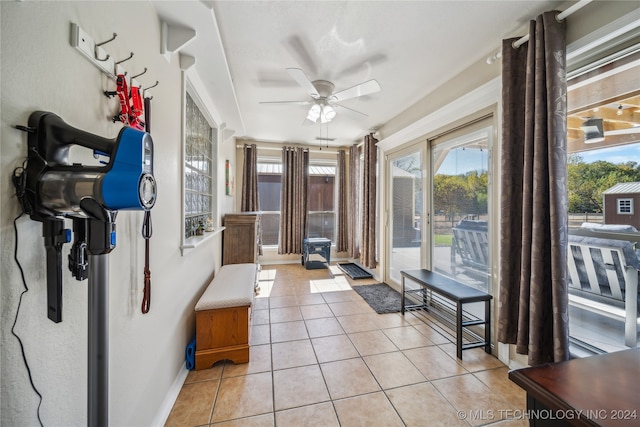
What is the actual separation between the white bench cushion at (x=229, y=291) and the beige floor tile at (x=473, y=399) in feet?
5.10

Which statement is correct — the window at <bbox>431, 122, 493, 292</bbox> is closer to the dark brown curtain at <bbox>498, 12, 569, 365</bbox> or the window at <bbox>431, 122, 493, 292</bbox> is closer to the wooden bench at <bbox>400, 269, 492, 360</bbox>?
the wooden bench at <bbox>400, 269, 492, 360</bbox>

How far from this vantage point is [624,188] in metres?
1.37

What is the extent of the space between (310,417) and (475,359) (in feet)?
4.73

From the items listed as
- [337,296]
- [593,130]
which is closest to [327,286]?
[337,296]

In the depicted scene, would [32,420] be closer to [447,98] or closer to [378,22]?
[378,22]

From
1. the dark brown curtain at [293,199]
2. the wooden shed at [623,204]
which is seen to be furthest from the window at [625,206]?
the dark brown curtain at [293,199]

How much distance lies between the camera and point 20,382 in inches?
22.9

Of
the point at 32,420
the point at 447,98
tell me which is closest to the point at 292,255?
the point at 447,98

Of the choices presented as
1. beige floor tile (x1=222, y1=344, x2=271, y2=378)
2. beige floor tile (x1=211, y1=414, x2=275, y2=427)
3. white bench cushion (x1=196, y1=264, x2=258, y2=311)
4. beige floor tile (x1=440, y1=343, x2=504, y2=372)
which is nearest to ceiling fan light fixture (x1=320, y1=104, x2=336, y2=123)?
white bench cushion (x1=196, y1=264, x2=258, y2=311)

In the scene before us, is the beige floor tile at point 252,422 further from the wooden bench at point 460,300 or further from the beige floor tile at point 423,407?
the wooden bench at point 460,300

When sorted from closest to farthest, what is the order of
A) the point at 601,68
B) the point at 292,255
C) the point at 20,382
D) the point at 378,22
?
the point at 20,382 → the point at 601,68 → the point at 378,22 → the point at 292,255

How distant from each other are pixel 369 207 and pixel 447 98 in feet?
6.60

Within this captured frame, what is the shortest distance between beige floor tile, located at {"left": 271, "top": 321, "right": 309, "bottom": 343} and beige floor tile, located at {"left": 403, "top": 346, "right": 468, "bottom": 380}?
0.97m

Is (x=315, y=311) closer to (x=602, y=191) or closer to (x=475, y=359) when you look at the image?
(x=475, y=359)
